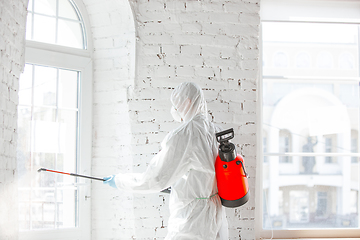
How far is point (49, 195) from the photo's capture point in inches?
81.4

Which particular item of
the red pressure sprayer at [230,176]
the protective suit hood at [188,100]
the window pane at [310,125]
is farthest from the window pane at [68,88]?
the window pane at [310,125]

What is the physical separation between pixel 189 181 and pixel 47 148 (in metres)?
0.96

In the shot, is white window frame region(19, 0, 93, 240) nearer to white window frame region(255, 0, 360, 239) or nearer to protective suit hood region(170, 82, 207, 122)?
protective suit hood region(170, 82, 207, 122)

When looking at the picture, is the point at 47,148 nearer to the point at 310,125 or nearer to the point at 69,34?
the point at 69,34

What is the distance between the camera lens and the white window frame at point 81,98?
81.7 inches

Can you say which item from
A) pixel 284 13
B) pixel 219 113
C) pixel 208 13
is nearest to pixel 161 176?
pixel 219 113

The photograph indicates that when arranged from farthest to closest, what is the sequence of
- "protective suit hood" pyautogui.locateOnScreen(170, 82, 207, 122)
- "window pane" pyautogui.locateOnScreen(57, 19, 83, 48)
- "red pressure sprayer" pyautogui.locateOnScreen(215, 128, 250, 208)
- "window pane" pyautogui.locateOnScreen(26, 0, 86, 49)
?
"window pane" pyautogui.locateOnScreen(57, 19, 83, 48) → "window pane" pyautogui.locateOnScreen(26, 0, 86, 49) → "protective suit hood" pyautogui.locateOnScreen(170, 82, 207, 122) → "red pressure sprayer" pyautogui.locateOnScreen(215, 128, 250, 208)

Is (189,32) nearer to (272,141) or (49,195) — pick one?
(272,141)

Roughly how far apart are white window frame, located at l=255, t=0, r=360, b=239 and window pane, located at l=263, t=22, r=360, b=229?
0.13 feet

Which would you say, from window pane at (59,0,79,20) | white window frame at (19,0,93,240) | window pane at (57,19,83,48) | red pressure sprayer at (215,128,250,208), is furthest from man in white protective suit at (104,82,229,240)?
window pane at (59,0,79,20)

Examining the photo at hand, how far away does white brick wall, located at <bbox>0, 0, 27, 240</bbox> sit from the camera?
1604 mm

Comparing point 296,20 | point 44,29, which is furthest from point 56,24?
point 296,20

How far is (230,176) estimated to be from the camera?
154cm

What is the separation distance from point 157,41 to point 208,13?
355mm
